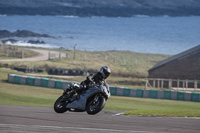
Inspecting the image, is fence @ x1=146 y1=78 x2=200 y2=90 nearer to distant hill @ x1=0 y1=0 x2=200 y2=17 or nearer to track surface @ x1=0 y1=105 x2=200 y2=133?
track surface @ x1=0 y1=105 x2=200 y2=133

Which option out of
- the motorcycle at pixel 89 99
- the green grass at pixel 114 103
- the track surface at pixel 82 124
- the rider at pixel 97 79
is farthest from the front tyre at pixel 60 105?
the green grass at pixel 114 103

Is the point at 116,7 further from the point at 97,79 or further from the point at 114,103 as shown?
the point at 97,79

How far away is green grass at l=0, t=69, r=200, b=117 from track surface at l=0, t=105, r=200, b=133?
3419 millimetres

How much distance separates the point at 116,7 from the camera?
7141 inches

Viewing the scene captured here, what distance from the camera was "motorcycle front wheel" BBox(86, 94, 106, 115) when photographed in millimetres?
16391

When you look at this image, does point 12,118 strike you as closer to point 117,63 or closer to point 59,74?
point 59,74

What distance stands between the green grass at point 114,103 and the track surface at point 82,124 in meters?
3.42

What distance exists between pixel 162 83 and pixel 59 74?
15528 mm

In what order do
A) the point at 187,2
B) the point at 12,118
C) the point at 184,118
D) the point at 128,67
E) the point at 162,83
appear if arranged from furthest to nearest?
the point at 187,2
the point at 128,67
the point at 162,83
the point at 184,118
the point at 12,118

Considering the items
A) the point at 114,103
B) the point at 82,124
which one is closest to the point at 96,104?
the point at 82,124

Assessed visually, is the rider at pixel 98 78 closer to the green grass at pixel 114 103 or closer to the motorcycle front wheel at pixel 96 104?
the motorcycle front wheel at pixel 96 104

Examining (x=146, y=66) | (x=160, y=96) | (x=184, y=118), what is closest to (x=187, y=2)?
(x=146, y=66)

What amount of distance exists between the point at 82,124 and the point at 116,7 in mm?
167460

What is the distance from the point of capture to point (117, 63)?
267ft
